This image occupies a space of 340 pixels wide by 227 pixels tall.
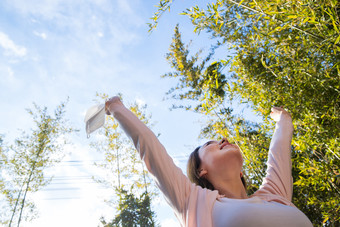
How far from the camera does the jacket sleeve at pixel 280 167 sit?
43.7 inches

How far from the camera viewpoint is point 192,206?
0.86 m

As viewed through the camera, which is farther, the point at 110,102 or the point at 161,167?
the point at 110,102

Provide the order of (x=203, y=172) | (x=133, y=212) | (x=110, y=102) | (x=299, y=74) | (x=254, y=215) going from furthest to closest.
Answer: (x=133, y=212) < (x=299, y=74) < (x=203, y=172) < (x=110, y=102) < (x=254, y=215)

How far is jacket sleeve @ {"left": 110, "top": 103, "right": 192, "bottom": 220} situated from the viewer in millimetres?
858

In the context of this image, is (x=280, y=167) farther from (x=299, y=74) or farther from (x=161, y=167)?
(x=299, y=74)

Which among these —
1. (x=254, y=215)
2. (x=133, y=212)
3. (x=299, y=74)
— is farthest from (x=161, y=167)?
(x=133, y=212)

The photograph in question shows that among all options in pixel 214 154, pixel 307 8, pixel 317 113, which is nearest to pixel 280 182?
pixel 214 154

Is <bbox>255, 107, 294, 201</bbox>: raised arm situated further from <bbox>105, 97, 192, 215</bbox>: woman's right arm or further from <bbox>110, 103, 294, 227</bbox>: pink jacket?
<bbox>105, 97, 192, 215</bbox>: woman's right arm

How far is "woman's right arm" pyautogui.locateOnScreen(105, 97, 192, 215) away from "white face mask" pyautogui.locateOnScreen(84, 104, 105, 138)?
17 cm

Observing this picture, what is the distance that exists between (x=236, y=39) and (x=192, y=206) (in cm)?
276

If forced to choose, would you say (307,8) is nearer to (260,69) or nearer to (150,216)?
(260,69)

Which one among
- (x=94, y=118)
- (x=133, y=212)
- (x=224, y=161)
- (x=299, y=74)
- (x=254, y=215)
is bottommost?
(x=254, y=215)

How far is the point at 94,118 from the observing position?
107cm

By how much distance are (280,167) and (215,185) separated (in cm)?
34
